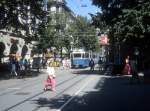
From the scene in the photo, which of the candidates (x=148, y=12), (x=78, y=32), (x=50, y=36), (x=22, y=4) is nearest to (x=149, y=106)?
(x=148, y=12)

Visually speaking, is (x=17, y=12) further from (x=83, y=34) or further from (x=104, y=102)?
(x=83, y=34)

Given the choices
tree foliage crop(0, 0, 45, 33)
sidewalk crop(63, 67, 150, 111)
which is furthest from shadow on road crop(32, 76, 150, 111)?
tree foliage crop(0, 0, 45, 33)

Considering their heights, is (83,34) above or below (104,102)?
above

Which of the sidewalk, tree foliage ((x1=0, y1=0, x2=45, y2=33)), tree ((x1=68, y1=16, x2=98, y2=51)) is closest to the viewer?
the sidewalk

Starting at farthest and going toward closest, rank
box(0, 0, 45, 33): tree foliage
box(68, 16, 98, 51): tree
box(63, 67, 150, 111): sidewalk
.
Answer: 1. box(68, 16, 98, 51): tree
2. box(0, 0, 45, 33): tree foliage
3. box(63, 67, 150, 111): sidewalk

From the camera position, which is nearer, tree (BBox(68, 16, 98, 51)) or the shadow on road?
the shadow on road

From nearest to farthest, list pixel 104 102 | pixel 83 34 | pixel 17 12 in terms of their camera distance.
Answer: pixel 104 102
pixel 17 12
pixel 83 34

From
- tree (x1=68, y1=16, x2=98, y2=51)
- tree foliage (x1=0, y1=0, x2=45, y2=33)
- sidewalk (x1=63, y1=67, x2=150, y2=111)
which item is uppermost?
tree (x1=68, y1=16, x2=98, y2=51)

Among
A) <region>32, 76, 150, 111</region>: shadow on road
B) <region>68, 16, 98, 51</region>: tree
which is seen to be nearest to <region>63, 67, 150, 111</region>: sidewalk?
<region>32, 76, 150, 111</region>: shadow on road

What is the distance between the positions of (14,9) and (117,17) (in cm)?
2308

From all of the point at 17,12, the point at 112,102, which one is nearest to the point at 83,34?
the point at 17,12

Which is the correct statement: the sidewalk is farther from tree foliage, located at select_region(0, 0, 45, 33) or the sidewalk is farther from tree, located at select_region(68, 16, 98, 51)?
tree, located at select_region(68, 16, 98, 51)

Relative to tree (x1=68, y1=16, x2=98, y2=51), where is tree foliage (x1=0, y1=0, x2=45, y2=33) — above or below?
below

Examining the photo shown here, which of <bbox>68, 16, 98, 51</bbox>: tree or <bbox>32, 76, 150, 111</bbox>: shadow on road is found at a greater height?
<bbox>68, 16, 98, 51</bbox>: tree
